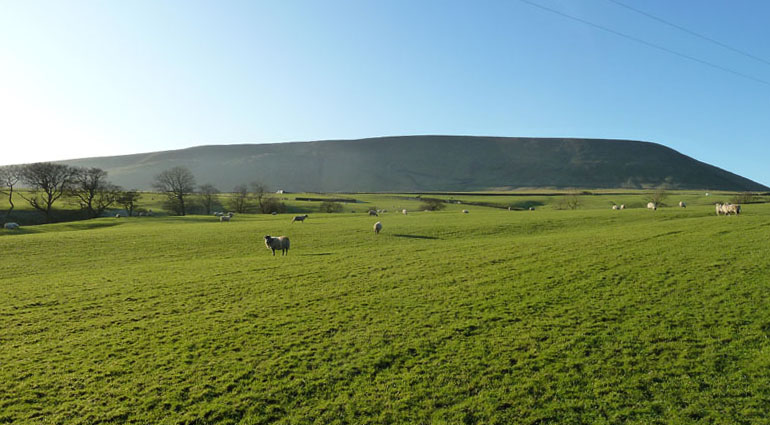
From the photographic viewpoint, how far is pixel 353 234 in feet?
128

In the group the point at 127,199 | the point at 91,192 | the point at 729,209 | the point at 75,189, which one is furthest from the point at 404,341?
the point at 75,189

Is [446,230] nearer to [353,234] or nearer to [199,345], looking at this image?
[353,234]

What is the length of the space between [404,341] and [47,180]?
90.4m

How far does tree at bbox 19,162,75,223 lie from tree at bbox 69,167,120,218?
1.47 m

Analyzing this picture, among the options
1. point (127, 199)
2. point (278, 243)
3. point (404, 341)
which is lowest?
point (404, 341)

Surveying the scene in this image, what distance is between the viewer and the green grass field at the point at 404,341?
8.72 metres

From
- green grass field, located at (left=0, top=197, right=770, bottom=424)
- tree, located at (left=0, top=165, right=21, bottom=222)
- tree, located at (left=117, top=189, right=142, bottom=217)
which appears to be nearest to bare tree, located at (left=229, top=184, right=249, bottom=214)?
tree, located at (left=117, top=189, right=142, bottom=217)

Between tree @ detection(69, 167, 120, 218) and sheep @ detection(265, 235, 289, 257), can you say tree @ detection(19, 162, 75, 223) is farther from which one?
sheep @ detection(265, 235, 289, 257)

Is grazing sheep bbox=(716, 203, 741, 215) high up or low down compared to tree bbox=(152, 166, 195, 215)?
down

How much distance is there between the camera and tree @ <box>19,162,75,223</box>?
72.3 metres

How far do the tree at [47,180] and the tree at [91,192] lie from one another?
147 centimetres

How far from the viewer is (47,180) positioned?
73188mm

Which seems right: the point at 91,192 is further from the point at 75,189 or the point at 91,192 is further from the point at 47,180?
the point at 47,180

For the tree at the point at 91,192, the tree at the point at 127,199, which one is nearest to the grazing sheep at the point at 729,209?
the tree at the point at 127,199
